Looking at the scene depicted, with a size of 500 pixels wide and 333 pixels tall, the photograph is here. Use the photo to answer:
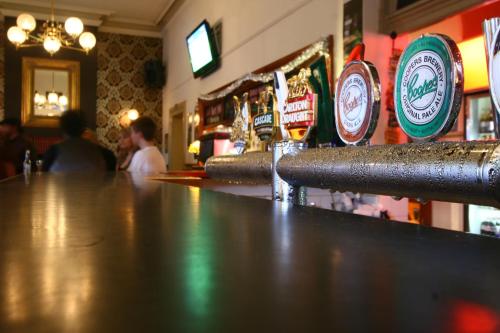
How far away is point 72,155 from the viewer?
3148 millimetres

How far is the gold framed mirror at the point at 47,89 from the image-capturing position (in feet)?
27.1

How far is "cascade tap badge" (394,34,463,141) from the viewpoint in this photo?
A: 2.94 ft

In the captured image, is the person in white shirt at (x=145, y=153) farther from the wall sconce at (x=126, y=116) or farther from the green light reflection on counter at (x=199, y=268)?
the wall sconce at (x=126, y=116)

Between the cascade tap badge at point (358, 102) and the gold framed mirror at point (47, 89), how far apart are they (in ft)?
26.5

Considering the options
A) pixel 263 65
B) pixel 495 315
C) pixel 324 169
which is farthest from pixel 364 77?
pixel 263 65

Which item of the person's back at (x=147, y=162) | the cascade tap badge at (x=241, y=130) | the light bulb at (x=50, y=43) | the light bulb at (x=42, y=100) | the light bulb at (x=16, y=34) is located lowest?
the person's back at (x=147, y=162)

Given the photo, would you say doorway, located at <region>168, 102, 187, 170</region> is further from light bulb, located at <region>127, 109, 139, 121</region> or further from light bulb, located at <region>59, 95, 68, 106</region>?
light bulb, located at <region>59, 95, 68, 106</region>

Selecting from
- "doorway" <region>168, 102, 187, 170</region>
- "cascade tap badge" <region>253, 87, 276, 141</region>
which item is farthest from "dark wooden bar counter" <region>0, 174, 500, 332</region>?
"doorway" <region>168, 102, 187, 170</region>

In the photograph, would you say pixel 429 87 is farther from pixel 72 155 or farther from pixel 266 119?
pixel 72 155

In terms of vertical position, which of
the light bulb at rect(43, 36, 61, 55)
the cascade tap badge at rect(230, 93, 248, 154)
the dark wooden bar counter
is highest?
the light bulb at rect(43, 36, 61, 55)

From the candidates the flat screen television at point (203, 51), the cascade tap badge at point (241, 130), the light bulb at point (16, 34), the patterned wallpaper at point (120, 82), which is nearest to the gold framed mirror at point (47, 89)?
the patterned wallpaper at point (120, 82)

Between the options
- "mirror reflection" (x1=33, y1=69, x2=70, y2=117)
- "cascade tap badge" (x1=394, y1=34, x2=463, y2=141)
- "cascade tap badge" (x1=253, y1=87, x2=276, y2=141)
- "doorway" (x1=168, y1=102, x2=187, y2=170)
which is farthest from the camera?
"doorway" (x1=168, y1=102, x2=187, y2=170)

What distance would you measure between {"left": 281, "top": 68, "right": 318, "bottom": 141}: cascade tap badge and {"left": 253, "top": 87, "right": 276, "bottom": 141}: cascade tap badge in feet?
0.48

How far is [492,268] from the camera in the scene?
0.90 feet
